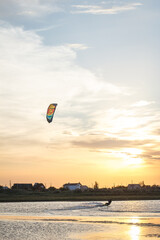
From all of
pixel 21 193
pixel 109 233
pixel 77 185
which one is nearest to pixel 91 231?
pixel 109 233

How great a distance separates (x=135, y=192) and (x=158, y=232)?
94161 mm

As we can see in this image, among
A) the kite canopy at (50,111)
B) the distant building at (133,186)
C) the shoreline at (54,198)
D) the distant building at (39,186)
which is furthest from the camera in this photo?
the distant building at (133,186)

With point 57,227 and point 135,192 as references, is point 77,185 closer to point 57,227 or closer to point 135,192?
point 135,192

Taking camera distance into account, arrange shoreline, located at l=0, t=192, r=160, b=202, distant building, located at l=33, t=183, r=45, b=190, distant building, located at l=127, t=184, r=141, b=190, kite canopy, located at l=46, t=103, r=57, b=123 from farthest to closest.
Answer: distant building, located at l=127, t=184, r=141, b=190 < distant building, located at l=33, t=183, r=45, b=190 < shoreline, located at l=0, t=192, r=160, b=202 < kite canopy, located at l=46, t=103, r=57, b=123

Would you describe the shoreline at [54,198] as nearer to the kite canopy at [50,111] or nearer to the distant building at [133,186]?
the kite canopy at [50,111]

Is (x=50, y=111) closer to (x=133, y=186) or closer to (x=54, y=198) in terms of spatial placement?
(x=54, y=198)

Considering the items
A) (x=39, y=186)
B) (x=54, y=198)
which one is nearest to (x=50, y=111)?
(x=54, y=198)

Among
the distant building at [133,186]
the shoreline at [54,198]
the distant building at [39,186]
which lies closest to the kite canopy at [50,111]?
the shoreline at [54,198]

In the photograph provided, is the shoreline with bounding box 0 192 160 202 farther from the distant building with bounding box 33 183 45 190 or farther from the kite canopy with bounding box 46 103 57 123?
the distant building with bounding box 33 183 45 190

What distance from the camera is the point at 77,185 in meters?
166

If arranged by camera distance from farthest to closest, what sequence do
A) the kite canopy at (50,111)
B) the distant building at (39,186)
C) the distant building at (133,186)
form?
1. the distant building at (133,186)
2. the distant building at (39,186)
3. the kite canopy at (50,111)

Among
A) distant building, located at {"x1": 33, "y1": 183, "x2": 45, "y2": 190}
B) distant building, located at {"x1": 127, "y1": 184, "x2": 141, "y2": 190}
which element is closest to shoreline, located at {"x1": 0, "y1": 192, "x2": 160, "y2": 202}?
distant building, located at {"x1": 33, "y1": 183, "x2": 45, "y2": 190}

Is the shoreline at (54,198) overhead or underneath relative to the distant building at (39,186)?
underneath

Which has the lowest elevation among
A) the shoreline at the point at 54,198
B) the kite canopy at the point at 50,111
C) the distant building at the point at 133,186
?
the shoreline at the point at 54,198
